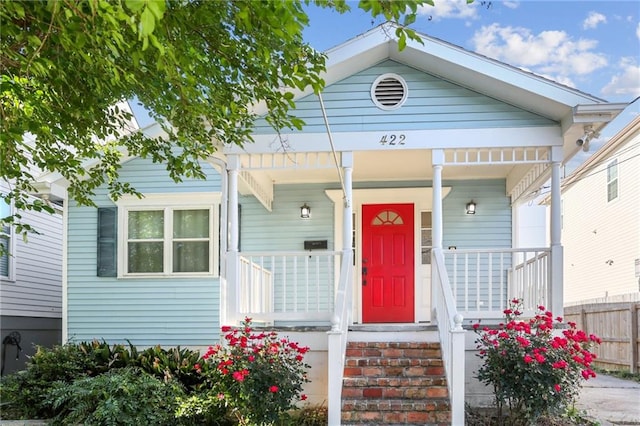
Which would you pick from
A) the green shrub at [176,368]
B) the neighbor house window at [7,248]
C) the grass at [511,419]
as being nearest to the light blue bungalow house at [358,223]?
the grass at [511,419]

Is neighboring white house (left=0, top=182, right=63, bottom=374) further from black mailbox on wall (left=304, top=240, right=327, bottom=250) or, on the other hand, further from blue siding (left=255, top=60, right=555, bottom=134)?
blue siding (left=255, top=60, right=555, bottom=134)

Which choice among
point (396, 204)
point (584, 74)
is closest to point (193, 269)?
point (396, 204)

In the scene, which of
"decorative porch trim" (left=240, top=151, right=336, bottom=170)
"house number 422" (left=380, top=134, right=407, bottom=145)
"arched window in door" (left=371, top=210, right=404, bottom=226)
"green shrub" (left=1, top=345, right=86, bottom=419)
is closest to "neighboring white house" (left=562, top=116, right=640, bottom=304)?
"arched window in door" (left=371, top=210, right=404, bottom=226)

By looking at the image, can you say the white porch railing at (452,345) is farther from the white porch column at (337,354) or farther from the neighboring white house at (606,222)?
the neighboring white house at (606,222)

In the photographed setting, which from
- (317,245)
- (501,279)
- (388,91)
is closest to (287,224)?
(317,245)

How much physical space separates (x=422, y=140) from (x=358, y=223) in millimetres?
2301

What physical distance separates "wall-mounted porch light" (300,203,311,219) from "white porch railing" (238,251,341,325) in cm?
68

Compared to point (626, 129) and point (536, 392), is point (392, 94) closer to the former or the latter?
point (536, 392)

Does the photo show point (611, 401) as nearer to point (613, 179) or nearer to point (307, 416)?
point (307, 416)

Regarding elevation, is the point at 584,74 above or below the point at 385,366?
above

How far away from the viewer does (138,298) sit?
911 centimetres

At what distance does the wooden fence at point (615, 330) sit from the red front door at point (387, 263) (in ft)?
13.7

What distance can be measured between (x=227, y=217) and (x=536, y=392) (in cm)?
447

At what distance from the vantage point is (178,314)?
906 cm
